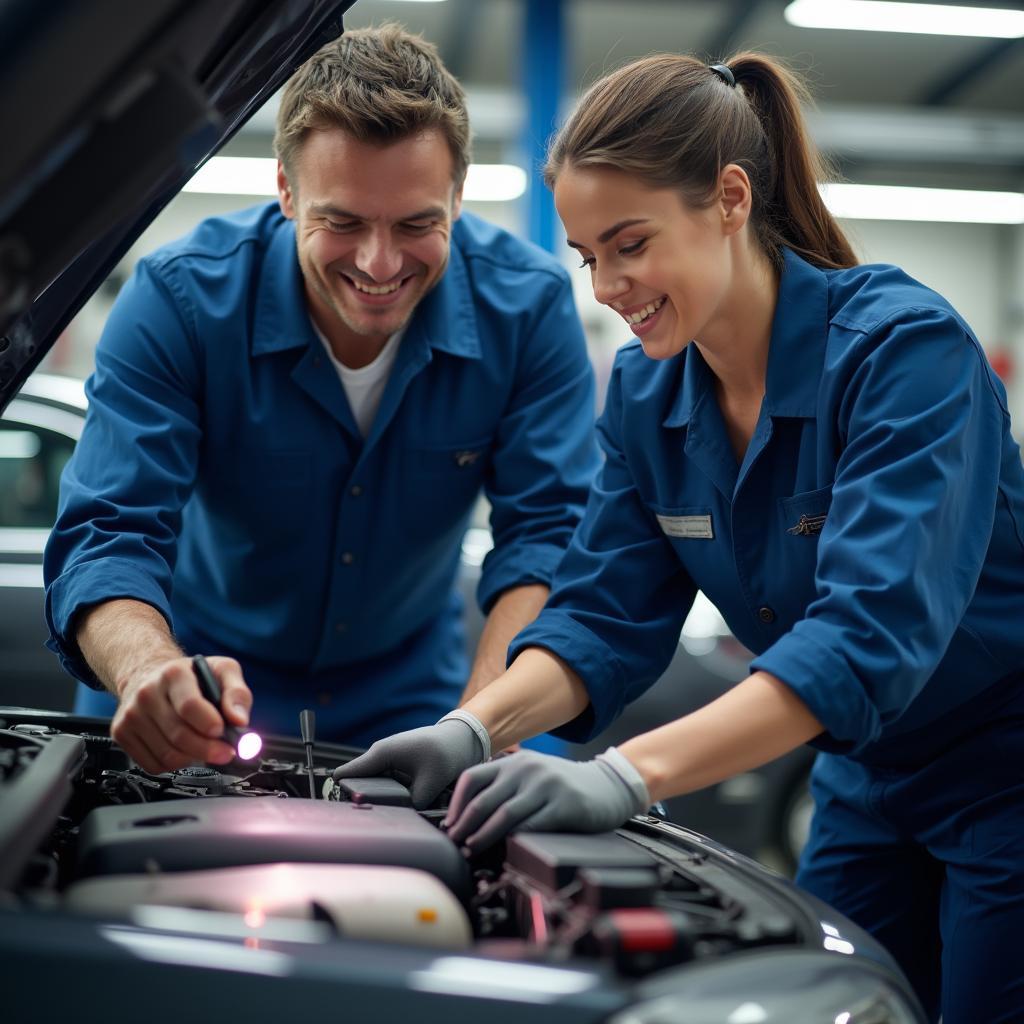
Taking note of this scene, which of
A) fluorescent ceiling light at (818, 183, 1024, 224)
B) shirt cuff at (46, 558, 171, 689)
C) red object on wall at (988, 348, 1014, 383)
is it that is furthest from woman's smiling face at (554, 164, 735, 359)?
red object on wall at (988, 348, 1014, 383)

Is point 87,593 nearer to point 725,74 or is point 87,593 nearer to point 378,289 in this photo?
point 378,289

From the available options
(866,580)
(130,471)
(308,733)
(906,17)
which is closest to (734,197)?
(866,580)

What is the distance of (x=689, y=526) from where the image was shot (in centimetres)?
167

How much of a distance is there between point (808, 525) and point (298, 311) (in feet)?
3.27

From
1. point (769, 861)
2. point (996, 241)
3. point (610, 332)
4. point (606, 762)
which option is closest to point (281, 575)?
point (606, 762)

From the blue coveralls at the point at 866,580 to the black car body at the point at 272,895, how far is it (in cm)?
29

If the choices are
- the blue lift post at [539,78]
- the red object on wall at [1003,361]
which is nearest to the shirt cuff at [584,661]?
the blue lift post at [539,78]

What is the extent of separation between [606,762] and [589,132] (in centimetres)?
76

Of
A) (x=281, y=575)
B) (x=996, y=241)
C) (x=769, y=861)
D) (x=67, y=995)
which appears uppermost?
(x=996, y=241)

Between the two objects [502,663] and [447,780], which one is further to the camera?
[502,663]

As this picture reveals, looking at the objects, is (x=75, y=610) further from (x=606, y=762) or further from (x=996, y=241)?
(x=996, y=241)

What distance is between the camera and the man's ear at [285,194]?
2.00 m

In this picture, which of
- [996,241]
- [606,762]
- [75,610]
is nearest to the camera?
[606,762]

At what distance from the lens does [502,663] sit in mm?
1989
